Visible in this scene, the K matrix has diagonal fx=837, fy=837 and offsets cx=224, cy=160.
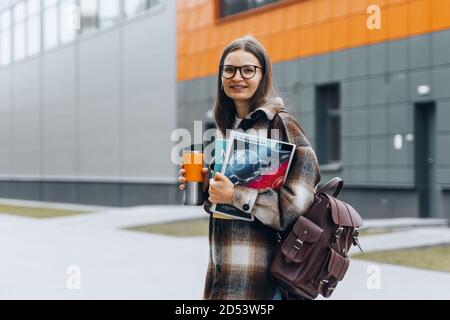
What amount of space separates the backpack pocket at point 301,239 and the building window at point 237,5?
20617 mm

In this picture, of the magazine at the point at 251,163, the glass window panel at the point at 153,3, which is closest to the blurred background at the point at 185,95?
the glass window panel at the point at 153,3

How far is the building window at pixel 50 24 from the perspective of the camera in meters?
35.5

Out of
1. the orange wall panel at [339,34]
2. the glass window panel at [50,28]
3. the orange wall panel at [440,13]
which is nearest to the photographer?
the orange wall panel at [440,13]

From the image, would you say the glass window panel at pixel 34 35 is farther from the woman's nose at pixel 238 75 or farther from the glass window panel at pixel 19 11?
the woman's nose at pixel 238 75

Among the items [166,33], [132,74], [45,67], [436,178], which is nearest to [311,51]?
[436,178]

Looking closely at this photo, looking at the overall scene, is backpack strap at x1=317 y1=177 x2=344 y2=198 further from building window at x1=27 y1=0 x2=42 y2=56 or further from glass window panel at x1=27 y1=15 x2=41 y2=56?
glass window panel at x1=27 y1=15 x2=41 y2=56

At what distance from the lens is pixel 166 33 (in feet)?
91.4

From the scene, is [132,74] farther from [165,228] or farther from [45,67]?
[165,228]

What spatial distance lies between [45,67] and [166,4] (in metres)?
10.9

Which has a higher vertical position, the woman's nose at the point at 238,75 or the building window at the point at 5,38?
the building window at the point at 5,38

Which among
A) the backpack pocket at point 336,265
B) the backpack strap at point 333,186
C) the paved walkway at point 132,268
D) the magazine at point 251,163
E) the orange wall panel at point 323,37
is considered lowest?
the paved walkway at point 132,268

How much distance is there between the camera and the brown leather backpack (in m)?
2.84

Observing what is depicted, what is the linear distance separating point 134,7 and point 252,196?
27.5m

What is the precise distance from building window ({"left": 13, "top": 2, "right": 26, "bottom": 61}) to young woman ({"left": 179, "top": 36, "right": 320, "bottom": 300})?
3787 centimetres
